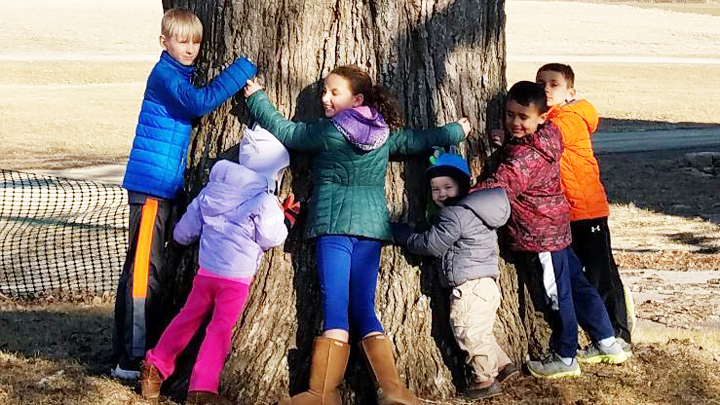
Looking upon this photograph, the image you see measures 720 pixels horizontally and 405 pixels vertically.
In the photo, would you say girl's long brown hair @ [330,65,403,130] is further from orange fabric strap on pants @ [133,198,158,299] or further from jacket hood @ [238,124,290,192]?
orange fabric strap on pants @ [133,198,158,299]

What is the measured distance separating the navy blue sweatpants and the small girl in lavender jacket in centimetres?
134

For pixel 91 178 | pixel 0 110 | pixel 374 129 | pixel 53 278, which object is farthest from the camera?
pixel 0 110

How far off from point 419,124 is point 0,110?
22051 millimetres

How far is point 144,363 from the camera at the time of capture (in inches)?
212

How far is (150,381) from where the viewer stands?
5352 millimetres

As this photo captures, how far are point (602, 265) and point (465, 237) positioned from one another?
122cm

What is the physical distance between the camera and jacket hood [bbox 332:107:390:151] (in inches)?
202

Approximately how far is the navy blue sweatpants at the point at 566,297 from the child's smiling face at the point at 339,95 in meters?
1.24

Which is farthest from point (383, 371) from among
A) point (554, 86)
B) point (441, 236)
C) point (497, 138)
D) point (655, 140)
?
point (655, 140)

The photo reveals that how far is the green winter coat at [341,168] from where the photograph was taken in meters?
5.19

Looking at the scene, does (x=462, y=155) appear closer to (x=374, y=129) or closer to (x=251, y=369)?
(x=374, y=129)

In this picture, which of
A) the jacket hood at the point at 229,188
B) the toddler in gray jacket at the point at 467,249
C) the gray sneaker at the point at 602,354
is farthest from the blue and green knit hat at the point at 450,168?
the gray sneaker at the point at 602,354

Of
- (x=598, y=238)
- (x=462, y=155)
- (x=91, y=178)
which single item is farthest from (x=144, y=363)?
(x=91, y=178)

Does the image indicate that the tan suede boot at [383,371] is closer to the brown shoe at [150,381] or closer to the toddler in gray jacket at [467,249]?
the toddler in gray jacket at [467,249]
